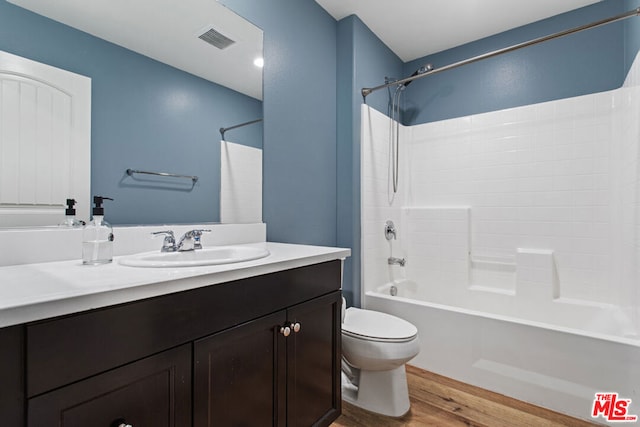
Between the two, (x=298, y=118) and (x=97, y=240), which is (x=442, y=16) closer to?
(x=298, y=118)

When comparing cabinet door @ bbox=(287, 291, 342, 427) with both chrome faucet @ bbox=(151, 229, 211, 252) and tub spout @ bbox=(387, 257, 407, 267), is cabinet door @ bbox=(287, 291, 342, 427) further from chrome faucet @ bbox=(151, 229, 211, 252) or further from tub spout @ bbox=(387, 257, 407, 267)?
tub spout @ bbox=(387, 257, 407, 267)

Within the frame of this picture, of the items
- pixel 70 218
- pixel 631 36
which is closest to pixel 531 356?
pixel 631 36

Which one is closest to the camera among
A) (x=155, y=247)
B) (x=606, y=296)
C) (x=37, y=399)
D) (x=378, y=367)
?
(x=37, y=399)

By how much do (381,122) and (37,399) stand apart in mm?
2491

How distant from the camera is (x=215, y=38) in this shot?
1.56 metres

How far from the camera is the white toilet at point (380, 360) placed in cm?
158

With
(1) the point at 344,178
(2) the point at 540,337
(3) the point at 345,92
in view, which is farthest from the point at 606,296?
(3) the point at 345,92

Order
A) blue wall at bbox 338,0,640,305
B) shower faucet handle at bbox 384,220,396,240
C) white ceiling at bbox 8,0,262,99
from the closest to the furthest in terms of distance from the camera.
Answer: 1. white ceiling at bbox 8,0,262,99
2. blue wall at bbox 338,0,640,305
3. shower faucet handle at bbox 384,220,396,240

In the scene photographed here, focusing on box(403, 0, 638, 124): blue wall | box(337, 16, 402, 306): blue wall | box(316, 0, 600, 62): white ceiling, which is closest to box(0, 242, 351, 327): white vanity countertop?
box(337, 16, 402, 306): blue wall

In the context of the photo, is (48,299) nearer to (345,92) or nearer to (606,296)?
(345,92)

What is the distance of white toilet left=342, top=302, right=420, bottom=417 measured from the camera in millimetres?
1578

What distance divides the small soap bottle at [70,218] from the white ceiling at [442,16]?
6.42ft

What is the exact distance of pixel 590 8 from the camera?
2176 millimetres

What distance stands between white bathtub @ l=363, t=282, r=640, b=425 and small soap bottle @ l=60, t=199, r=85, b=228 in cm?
185
